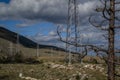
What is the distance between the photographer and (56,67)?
6184cm

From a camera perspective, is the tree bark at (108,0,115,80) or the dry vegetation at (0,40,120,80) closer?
the tree bark at (108,0,115,80)

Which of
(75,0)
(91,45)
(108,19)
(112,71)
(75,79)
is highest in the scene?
(75,0)

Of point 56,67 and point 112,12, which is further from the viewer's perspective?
point 56,67

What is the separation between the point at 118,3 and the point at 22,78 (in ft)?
103

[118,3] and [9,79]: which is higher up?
[118,3]

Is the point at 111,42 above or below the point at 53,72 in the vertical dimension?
above

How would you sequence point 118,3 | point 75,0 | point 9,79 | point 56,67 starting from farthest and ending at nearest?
point 75,0
point 56,67
point 9,79
point 118,3

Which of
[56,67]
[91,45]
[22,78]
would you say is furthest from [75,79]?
[91,45]

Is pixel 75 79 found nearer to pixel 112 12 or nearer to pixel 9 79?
pixel 9 79

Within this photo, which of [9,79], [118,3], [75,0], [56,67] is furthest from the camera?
[75,0]

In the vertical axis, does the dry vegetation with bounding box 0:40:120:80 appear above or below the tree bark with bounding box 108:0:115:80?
below

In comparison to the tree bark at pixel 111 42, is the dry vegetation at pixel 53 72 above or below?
below

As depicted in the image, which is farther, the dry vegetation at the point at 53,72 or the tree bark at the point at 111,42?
the dry vegetation at the point at 53,72

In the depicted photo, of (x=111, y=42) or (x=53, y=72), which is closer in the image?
(x=111, y=42)
